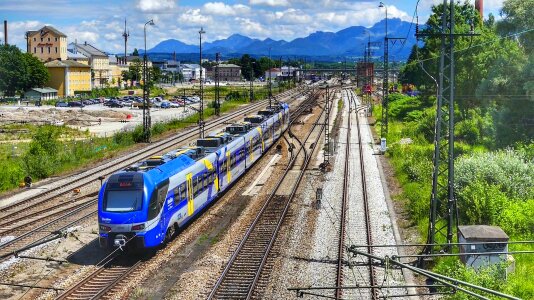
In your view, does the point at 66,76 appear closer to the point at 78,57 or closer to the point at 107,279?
the point at 78,57

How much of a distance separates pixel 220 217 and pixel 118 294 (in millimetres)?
8796

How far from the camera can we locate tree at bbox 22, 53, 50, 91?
4397 inches

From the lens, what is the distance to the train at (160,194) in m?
17.9

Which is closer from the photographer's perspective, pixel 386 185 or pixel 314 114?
pixel 386 185

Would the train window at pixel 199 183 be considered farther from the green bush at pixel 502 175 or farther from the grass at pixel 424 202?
the green bush at pixel 502 175

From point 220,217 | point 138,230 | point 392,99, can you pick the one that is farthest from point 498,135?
point 392,99

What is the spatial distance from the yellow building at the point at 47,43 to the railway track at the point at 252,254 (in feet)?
387

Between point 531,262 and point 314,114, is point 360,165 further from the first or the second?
point 314,114

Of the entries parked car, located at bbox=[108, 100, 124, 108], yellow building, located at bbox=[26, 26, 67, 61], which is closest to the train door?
parked car, located at bbox=[108, 100, 124, 108]

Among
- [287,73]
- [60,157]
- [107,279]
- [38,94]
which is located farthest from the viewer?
[287,73]

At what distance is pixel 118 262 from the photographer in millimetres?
18359

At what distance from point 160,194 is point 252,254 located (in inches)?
129

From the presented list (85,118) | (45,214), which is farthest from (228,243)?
(85,118)

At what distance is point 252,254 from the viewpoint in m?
19.1
